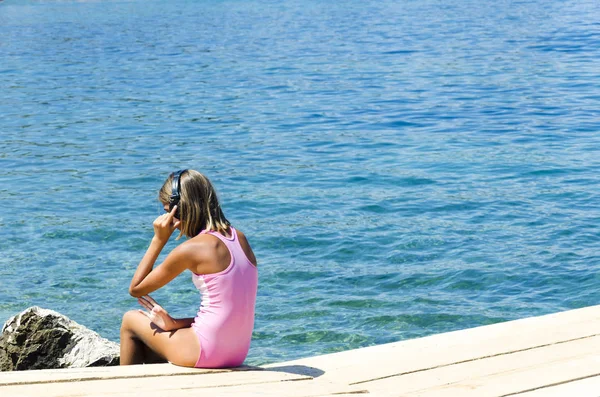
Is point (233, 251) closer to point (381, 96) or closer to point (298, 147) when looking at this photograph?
point (298, 147)

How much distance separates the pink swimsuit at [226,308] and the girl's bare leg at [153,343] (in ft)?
0.20

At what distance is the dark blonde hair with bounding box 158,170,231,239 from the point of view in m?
4.98

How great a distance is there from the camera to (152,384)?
453cm

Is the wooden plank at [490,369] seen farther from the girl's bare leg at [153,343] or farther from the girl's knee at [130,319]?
the girl's knee at [130,319]

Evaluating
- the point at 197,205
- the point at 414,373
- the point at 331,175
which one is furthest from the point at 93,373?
the point at 331,175

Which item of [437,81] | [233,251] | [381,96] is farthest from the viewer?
[437,81]

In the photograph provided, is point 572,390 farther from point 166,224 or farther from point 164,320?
point 166,224

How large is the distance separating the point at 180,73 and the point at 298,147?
11.9 meters

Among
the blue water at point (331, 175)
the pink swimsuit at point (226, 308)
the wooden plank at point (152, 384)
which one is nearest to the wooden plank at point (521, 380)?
the wooden plank at point (152, 384)

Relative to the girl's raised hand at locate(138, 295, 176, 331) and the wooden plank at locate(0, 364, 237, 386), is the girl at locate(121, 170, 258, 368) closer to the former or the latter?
the girl's raised hand at locate(138, 295, 176, 331)

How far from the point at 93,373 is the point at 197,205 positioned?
112 cm

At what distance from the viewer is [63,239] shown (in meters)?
11.2

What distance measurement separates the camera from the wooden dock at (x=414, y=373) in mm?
4461

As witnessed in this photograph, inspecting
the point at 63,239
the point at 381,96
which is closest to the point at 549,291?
→ the point at 63,239
